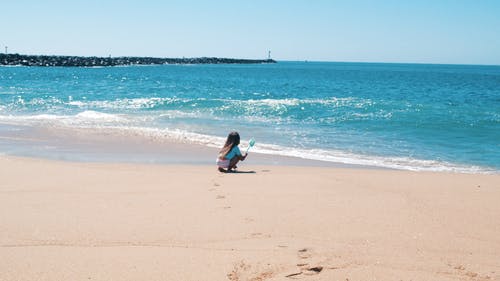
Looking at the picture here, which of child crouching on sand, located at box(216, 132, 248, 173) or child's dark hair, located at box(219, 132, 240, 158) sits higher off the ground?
child's dark hair, located at box(219, 132, 240, 158)

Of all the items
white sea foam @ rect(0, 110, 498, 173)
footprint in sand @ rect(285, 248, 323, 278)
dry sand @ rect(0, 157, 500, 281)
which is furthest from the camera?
white sea foam @ rect(0, 110, 498, 173)

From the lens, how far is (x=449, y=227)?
521 centimetres

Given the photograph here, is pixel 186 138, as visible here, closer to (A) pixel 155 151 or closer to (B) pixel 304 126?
(A) pixel 155 151

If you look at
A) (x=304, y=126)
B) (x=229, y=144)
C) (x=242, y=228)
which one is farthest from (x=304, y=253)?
(x=304, y=126)

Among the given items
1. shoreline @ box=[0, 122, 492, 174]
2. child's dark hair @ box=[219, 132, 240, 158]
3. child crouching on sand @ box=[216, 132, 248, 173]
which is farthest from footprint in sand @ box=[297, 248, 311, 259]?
shoreline @ box=[0, 122, 492, 174]

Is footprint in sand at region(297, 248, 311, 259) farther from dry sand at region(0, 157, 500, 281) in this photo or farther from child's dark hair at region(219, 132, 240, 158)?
child's dark hair at region(219, 132, 240, 158)

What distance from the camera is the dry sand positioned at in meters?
3.98

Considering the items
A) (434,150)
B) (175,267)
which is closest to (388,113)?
(434,150)

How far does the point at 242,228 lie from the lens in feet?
16.5

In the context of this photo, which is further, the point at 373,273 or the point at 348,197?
the point at 348,197

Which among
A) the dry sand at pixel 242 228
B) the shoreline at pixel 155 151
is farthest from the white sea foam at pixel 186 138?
the dry sand at pixel 242 228

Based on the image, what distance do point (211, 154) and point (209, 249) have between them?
7.02 meters

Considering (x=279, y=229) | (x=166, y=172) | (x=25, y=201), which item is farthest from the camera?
(x=166, y=172)

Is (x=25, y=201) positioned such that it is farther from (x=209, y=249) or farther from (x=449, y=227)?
(x=449, y=227)
